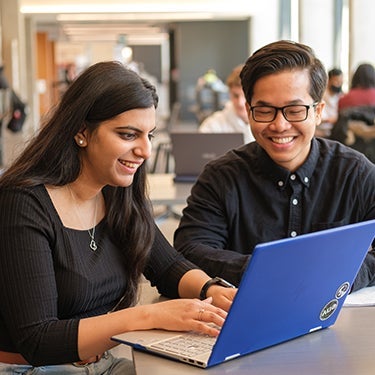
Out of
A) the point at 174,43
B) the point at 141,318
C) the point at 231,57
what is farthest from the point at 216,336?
the point at 174,43

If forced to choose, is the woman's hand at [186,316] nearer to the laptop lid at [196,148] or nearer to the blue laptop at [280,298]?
the blue laptop at [280,298]

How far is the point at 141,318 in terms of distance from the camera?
1719 millimetres

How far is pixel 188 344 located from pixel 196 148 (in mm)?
2900

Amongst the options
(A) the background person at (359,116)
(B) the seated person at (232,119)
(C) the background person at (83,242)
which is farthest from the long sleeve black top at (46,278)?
(A) the background person at (359,116)

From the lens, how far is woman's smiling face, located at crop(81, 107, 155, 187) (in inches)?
74.0

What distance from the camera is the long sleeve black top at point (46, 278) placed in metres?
1.72

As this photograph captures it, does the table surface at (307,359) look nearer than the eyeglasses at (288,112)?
Yes

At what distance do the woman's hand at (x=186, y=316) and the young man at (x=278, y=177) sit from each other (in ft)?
1.59

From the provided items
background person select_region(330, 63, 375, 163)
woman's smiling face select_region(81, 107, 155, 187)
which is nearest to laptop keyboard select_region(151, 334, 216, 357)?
woman's smiling face select_region(81, 107, 155, 187)

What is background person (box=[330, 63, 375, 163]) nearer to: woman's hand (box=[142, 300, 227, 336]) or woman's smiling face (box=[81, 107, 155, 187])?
woman's smiling face (box=[81, 107, 155, 187])

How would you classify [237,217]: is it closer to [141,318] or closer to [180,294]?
[180,294]

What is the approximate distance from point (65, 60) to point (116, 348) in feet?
103

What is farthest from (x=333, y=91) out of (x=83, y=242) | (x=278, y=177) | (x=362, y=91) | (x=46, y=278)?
(x=46, y=278)

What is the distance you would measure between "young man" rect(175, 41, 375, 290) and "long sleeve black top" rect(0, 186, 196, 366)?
357 millimetres
